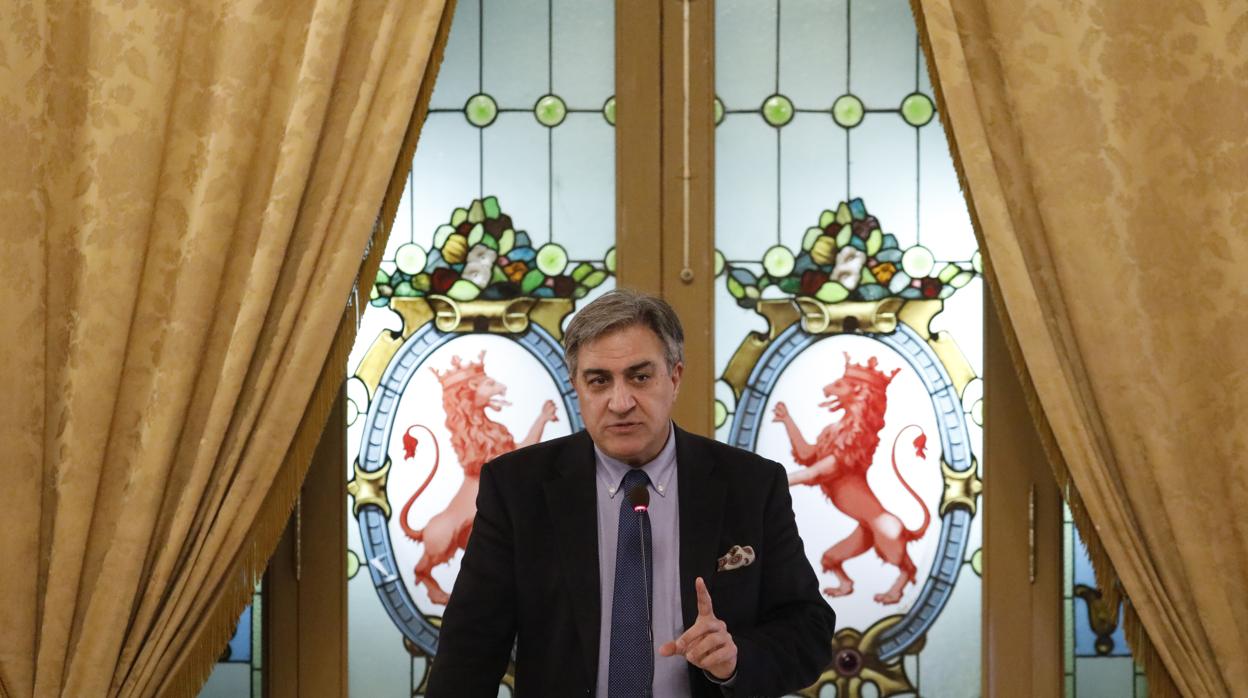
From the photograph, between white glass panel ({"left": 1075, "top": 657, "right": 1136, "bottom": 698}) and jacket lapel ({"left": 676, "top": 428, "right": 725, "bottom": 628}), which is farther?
white glass panel ({"left": 1075, "top": 657, "right": 1136, "bottom": 698})

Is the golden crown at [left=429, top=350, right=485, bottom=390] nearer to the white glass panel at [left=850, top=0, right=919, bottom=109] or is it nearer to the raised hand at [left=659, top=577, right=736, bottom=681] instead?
the white glass panel at [left=850, top=0, right=919, bottom=109]

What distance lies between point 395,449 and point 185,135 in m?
0.80

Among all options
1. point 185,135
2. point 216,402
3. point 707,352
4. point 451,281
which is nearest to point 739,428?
point 707,352

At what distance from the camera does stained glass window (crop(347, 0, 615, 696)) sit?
298 cm

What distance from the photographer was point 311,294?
276 cm

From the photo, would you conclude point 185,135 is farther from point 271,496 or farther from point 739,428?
point 739,428

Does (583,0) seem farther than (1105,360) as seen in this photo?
Yes

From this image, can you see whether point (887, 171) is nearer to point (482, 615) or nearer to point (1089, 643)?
point (1089, 643)

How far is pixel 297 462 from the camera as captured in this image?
109 inches

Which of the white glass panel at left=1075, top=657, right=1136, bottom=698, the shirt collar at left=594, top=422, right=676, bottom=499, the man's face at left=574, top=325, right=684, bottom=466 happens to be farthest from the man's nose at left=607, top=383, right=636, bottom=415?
the white glass panel at left=1075, top=657, right=1136, bottom=698

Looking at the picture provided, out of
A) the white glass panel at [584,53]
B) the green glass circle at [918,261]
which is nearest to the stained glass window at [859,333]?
the green glass circle at [918,261]

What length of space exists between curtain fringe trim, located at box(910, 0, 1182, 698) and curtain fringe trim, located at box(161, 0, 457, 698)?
109 centimetres

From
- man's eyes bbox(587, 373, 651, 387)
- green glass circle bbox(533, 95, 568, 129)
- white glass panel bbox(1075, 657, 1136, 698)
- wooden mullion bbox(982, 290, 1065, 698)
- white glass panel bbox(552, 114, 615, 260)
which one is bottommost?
white glass panel bbox(1075, 657, 1136, 698)

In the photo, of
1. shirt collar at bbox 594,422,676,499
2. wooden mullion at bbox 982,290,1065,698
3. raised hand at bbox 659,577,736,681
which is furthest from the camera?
wooden mullion at bbox 982,290,1065,698
